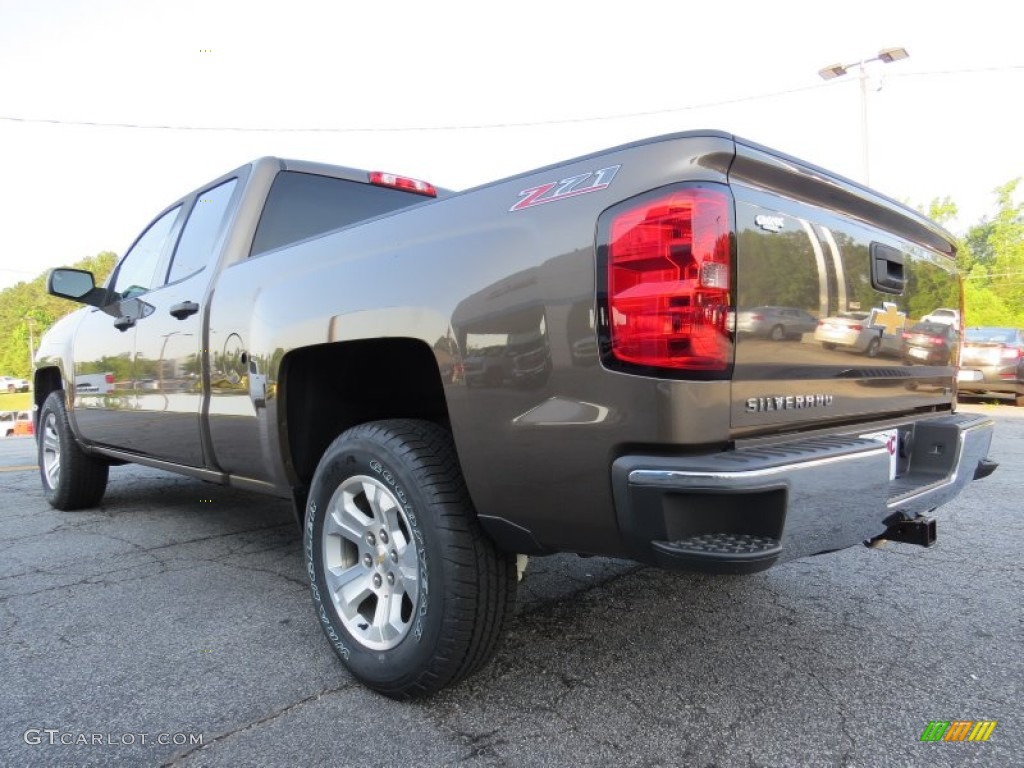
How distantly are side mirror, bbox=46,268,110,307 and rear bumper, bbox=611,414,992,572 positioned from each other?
3931 millimetres

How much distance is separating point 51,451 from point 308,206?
316 centimetres

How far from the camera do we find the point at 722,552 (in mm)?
1628

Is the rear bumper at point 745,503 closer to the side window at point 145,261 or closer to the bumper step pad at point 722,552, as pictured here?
the bumper step pad at point 722,552

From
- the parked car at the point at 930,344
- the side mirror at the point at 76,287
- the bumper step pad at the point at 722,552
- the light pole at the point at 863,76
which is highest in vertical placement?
the light pole at the point at 863,76

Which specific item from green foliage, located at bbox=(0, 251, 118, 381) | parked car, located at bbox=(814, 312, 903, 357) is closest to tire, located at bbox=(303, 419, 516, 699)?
parked car, located at bbox=(814, 312, 903, 357)

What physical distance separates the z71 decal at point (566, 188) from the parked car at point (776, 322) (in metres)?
0.48

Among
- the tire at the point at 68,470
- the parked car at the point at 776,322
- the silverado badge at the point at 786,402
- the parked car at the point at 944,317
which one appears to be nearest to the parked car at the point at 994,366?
the parked car at the point at 944,317

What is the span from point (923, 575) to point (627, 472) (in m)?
2.42

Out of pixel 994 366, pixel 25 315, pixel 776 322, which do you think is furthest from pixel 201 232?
pixel 25 315

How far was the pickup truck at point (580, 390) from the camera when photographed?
169 cm

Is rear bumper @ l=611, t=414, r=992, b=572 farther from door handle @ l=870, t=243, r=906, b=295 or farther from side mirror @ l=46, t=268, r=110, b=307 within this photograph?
side mirror @ l=46, t=268, r=110, b=307

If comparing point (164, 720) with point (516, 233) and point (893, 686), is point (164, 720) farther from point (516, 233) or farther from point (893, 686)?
point (893, 686)

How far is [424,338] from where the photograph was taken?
214cm

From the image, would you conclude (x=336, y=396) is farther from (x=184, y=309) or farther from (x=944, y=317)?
(x=944, y=317)
